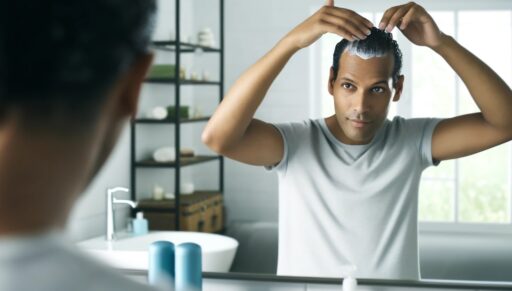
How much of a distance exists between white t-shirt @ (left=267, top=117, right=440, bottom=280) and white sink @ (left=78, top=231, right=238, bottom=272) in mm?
213

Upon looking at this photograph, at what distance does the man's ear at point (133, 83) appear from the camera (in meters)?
0.27

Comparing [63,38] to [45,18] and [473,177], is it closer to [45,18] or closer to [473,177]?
[45,18]

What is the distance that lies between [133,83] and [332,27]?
71cm

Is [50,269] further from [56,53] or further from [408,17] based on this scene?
[408,17]

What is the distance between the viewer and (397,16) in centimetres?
98

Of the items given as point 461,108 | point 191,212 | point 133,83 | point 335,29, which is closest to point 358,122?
point 335,29

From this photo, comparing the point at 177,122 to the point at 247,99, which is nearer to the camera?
the point at 247,99

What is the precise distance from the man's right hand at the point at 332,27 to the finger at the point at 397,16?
0.08 ft

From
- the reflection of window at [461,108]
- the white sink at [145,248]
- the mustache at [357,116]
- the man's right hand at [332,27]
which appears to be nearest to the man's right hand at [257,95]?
the man's right hand at [332,27]

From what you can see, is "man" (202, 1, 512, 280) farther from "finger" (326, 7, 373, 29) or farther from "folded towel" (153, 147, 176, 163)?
"folded towel" (153, 147, 176, 163)

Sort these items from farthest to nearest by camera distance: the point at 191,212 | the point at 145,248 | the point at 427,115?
the point at 191,212 → the point at 427,115 → the point at 145,248

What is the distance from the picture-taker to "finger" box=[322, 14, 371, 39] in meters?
0.95

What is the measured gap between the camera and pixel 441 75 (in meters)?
1.62

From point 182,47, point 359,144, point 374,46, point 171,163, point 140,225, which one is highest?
point 182,47
